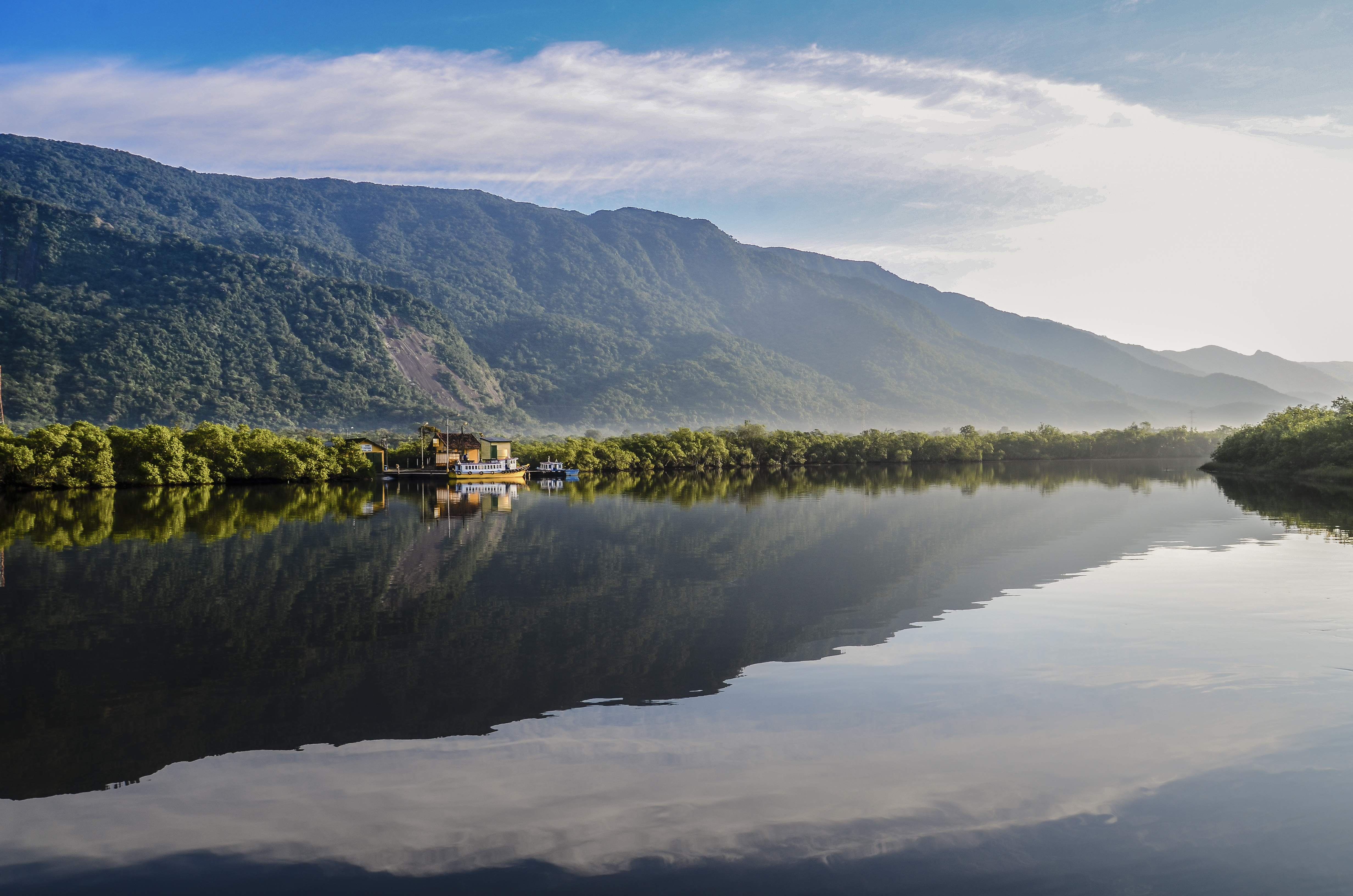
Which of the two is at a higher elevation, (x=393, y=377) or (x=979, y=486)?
(x=393, y=377)

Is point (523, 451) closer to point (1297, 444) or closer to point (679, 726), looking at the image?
point (1297, 444)

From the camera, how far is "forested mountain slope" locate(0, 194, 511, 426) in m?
139

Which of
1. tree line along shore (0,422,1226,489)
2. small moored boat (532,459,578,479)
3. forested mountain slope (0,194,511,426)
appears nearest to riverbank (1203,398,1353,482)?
tree line along shore (0,422,1226,489)

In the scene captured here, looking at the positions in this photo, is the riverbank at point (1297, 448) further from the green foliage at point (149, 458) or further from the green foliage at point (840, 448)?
the green foliage at point (149, 458)

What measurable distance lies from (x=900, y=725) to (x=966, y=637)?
18.4 ft

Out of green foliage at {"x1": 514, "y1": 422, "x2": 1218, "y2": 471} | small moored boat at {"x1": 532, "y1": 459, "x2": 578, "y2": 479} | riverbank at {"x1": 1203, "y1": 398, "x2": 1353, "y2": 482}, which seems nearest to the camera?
riverbank at {"x1": 1203, "y1": 398, "x2": 1353, "y2": 482}

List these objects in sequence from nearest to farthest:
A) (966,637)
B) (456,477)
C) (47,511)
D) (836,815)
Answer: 1. (836,815)
2. (966,637)
3. (47,511)
4. (456,477)

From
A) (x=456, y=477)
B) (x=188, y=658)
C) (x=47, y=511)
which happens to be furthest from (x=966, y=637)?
(x=456, y=477)

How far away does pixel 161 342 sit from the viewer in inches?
6206

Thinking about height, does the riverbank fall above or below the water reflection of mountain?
above

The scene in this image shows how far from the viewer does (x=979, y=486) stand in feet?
232

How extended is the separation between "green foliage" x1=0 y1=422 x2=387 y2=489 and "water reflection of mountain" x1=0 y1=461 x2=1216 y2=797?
22746 millimetres

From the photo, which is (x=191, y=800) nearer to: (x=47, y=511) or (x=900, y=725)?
(x=900, y=725)

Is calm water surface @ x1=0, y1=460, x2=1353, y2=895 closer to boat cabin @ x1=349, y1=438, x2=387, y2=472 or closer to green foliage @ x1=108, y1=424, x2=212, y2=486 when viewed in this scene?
green foliage @ x1=108, y1=424, x2=212, y2=486
